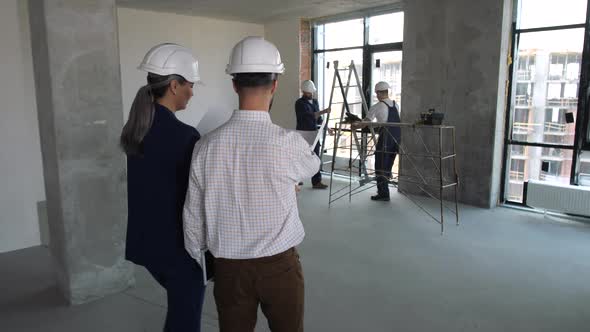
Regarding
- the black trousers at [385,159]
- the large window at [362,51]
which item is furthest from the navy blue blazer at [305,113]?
the black trousers at [385,159]

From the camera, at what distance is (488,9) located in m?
5.23

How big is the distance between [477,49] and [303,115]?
2.62 m

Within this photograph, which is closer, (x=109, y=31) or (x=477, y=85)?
(x=109, y=31)

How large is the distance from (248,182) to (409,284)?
244cm

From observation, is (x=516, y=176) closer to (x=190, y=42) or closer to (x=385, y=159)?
(x=385, y=159)

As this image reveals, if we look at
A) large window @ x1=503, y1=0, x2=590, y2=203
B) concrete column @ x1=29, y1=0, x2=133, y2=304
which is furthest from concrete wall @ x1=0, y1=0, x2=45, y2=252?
large window @ x1=503, y1=0, x2=590, y2=203

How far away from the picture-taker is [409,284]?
3.45 m

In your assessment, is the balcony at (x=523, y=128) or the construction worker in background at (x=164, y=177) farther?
the balcony at (x=523, y=128)

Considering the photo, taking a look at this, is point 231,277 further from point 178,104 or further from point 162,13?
point 162,13

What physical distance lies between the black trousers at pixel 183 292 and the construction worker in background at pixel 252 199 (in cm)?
20

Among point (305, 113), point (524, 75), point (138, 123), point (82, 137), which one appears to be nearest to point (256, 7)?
point (305, 113)

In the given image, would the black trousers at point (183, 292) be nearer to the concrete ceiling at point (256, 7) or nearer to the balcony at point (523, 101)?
the balcony at point (523, 101)

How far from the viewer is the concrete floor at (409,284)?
287 centimetres

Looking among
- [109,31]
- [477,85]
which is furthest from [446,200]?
[109,31]
